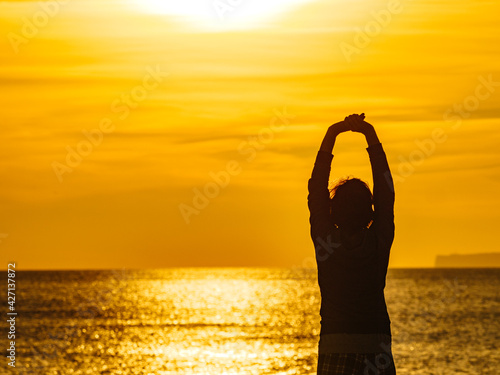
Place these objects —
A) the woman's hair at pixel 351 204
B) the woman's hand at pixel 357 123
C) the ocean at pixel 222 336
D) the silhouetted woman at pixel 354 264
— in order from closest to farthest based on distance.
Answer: the silhouetted woman at pixel 354 264
the woman's hair at pixel 351 204
the woman's hand at pixel 357 123
the ocean at pixel 222 336

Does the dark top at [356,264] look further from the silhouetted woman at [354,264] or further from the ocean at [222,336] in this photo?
the ocean at [222,336]

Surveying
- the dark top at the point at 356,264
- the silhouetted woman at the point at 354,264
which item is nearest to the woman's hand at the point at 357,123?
the silhouetted woman at the point at 354,264

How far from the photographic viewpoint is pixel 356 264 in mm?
4695

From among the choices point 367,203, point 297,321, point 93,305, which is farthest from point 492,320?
point 367,203

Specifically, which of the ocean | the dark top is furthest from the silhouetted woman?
the ocean

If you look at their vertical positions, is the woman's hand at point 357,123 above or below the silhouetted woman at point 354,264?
above

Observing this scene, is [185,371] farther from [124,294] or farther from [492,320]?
[124,294]

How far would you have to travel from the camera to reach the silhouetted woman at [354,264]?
15.2 ft

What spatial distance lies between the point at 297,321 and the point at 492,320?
1842 centimetres

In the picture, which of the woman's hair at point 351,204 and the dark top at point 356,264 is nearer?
the dark top at point 356,264

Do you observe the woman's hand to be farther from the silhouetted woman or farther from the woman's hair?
the woman's hair

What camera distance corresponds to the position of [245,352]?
2424 inches

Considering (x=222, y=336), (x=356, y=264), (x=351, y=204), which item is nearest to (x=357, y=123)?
(x=351, y=204)

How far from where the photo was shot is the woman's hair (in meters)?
4.75
